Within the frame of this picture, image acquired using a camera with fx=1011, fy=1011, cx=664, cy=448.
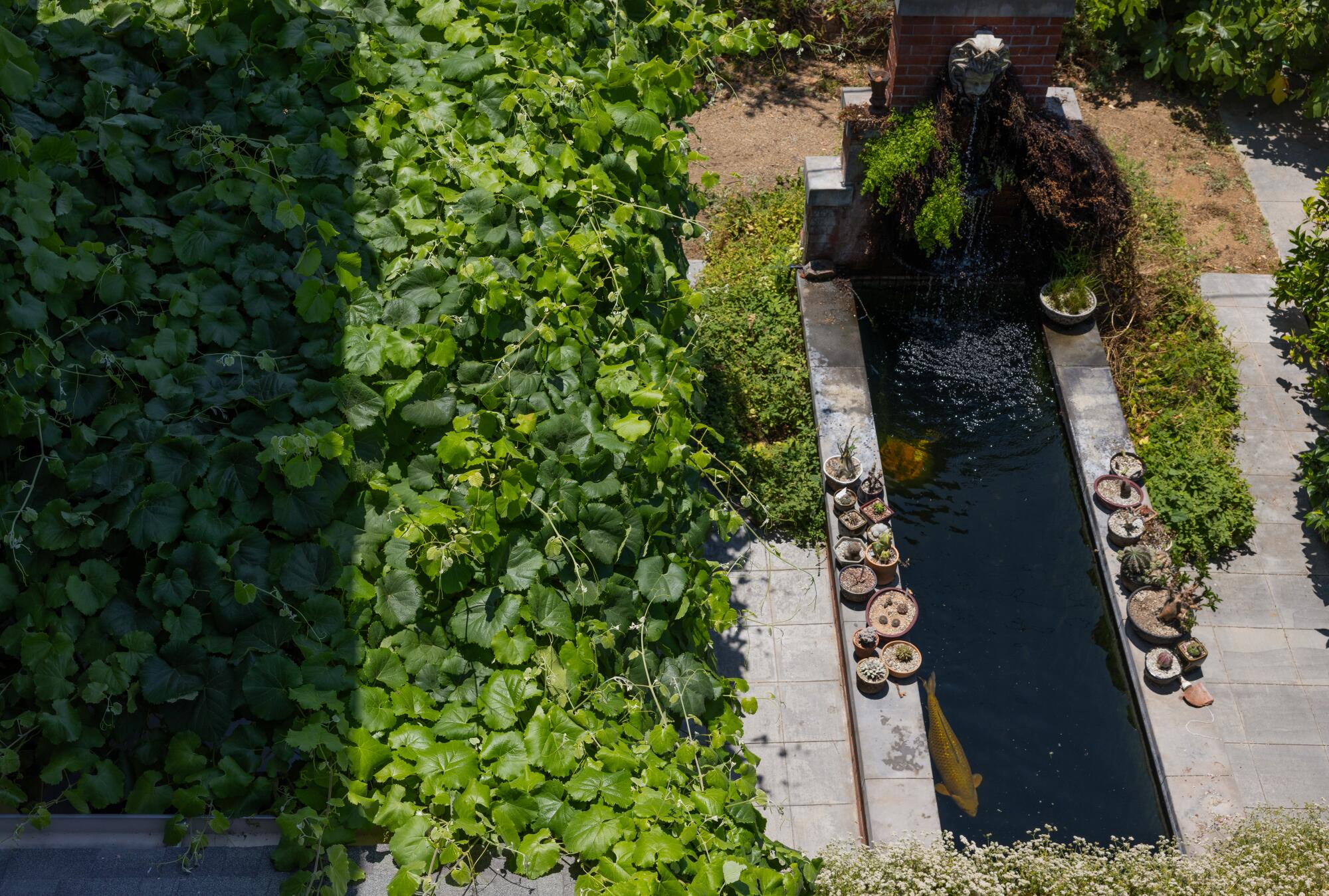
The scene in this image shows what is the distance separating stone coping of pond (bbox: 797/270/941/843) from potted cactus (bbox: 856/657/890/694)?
6cm

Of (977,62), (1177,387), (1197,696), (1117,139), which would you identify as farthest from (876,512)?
(1117,139)

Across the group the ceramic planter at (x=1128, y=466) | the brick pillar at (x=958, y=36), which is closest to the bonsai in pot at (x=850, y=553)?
the ceramic planter at (x=1128, y=466)

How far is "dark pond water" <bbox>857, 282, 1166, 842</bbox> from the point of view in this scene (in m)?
7.06

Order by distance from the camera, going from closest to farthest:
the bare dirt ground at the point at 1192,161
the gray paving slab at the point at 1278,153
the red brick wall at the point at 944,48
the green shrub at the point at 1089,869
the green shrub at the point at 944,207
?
1. the green shrub at the point at 1089,869
2. the red brick wall at the point at 944,48
3. the green shrub at the point at 944,207
4. the bare dirt ground at the point at 1192,161
5. the gray paving slab at the point at 1278,153

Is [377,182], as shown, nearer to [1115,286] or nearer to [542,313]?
[542,313]

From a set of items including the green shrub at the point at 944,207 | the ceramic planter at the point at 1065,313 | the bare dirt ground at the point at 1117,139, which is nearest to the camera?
the green shrub at the point at 944,207

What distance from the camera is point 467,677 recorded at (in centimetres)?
385

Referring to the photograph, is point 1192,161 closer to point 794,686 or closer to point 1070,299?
point 1070,299

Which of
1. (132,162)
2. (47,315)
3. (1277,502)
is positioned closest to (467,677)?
(47,315)

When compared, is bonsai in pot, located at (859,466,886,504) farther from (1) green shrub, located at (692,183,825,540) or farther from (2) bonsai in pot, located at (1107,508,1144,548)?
(2) bonsai in pot, located at (1107,508,1144,548)

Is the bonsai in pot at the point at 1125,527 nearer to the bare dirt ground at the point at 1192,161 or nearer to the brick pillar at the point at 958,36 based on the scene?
the bare dirt ground at the point at 1192,161

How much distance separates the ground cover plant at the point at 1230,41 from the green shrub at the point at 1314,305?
2395 mm

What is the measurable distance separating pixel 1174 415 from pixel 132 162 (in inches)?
321

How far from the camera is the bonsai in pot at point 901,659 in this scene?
290 inches
